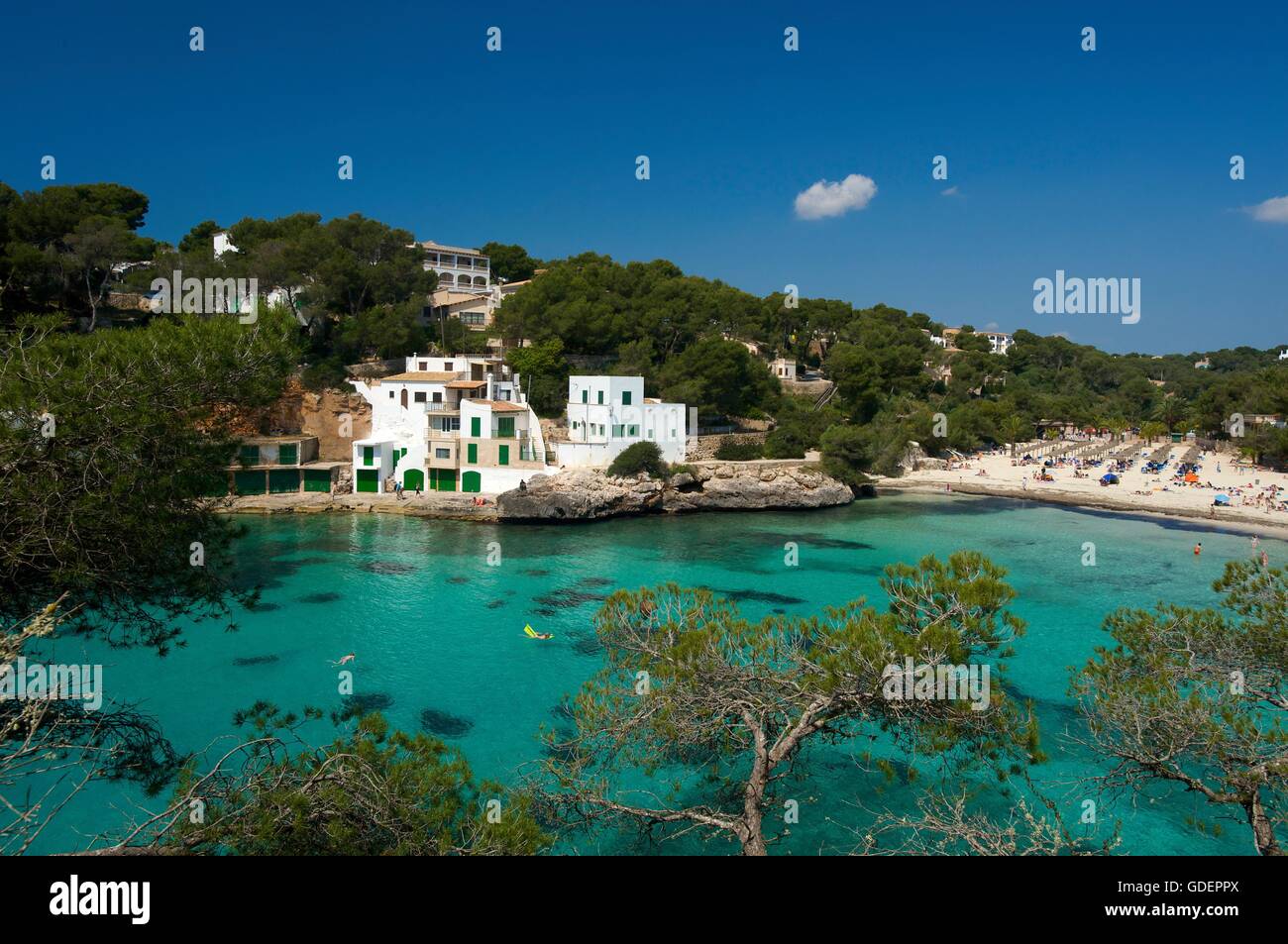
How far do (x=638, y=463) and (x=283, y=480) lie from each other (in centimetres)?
1691

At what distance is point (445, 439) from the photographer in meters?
36.8

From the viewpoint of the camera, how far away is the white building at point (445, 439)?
3638 cm

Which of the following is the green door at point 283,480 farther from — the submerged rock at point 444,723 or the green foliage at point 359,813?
the green foliage at point 359,813

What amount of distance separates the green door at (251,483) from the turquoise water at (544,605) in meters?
3.99

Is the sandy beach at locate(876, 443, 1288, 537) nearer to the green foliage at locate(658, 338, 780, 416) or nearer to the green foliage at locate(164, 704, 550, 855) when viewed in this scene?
the green foliage at locate(658, 338, 780, 416)

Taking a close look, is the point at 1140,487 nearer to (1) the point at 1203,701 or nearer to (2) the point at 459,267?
(1) the point at 1203,701

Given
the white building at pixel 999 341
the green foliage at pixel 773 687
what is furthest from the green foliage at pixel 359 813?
the white building at pixel 999 341

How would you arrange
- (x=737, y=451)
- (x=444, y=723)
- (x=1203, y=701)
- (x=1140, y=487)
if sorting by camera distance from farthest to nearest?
(x=1140, y=487) → (x=737, y=451) → (x=444, y=723) → (x=1203, y=701)

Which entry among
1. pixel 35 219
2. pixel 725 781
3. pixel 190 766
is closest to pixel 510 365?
pixel 35 219

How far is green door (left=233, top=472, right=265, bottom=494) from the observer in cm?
3475

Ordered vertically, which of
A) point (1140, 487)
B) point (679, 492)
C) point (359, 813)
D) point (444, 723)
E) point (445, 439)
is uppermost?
point (445, 439)

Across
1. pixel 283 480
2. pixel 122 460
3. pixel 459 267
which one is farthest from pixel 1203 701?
pixel 459 267
